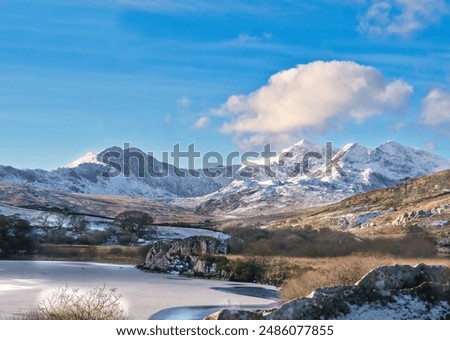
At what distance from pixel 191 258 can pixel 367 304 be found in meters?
67.9

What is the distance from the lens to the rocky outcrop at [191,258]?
→ 78.2 meters

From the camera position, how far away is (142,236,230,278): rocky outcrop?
78.2m

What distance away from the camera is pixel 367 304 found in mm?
18078

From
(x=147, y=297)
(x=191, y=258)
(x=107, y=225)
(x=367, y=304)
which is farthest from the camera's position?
(x=107, y=225)

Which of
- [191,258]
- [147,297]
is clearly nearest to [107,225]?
[191,258]

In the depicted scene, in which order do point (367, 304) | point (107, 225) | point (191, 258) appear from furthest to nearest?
1. point (107, 225)
2. point (191, 258)
3. point (367, 304)

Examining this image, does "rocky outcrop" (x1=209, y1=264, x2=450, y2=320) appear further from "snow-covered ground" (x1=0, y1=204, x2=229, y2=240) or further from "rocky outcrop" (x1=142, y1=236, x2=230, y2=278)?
"snow-covered ground" (x1=0, y1=204, x2=229, y2=240)

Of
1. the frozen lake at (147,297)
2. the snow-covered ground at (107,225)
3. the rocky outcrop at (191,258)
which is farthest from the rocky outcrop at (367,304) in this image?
the snow-covered ground at (107,225)

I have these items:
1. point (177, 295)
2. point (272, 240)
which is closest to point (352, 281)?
point (177, 295)

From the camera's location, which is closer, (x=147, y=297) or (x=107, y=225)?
(x=147, y=297)

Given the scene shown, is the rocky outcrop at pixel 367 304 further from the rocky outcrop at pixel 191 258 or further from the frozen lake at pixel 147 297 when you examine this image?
the rocky outcrop at pixel 191 258

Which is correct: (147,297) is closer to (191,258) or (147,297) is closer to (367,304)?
(367,304)

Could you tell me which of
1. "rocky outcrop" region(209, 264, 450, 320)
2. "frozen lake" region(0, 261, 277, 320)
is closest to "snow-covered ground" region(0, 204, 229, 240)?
"frozen lake" region(0, 261, 277, 320)
